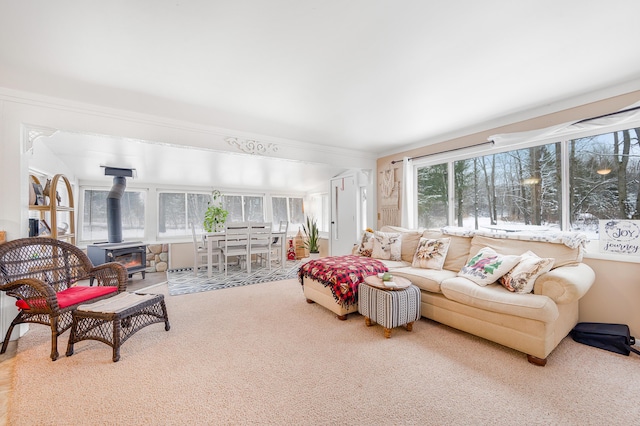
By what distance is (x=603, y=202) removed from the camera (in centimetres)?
261

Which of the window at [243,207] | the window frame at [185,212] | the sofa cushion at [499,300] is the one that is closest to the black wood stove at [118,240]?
the window frame at [185,212]

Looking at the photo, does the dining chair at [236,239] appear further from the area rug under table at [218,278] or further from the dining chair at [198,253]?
the dining chair at [198,253]

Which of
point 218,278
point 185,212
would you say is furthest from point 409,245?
point 185,212

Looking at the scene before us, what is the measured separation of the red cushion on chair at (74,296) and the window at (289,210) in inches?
191

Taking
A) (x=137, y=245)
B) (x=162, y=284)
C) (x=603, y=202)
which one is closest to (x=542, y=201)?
(x=603, y=202)

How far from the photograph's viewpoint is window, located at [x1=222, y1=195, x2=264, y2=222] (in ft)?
22.0

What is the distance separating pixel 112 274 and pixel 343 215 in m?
4.02

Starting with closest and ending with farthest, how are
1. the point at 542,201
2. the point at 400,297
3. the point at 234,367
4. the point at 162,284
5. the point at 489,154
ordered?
1. the point at 234,367
2. the point at 400,297
3. the point at 542,201
4. the point at 489,154
5. the point at 162,284

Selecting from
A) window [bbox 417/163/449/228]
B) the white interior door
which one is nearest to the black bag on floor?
window [bbox 417/163/449/228]

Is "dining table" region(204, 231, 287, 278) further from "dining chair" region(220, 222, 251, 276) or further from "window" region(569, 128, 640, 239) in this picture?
"window" region(569, 128, 640, 239)

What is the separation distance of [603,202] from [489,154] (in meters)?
1.27

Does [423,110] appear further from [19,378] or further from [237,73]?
[19,378]

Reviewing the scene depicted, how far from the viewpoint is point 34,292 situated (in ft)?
7.03

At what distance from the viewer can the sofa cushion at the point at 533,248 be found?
2.41m
